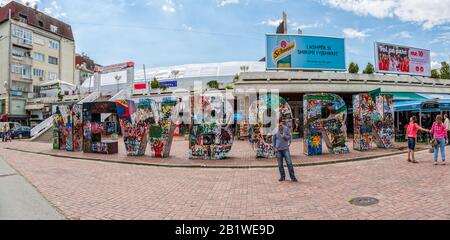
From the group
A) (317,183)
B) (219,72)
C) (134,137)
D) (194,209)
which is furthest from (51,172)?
(219,72)

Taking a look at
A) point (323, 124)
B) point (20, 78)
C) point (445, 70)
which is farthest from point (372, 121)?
point (20, 78)

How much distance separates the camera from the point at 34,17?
46.2 metres

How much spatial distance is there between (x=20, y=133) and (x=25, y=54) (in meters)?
21.8

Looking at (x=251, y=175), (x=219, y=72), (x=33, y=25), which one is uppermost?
(x=33, y=25)

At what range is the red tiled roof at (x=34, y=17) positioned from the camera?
4247cm

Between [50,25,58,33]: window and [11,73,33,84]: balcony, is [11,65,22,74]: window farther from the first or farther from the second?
[50,25,58,33]: window

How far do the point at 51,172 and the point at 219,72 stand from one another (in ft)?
114

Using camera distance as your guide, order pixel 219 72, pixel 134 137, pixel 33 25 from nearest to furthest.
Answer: pixel 134 137
pixel 219 72
pixel 33 25

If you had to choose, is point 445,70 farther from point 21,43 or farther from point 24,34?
point 24,34

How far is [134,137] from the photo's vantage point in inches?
511

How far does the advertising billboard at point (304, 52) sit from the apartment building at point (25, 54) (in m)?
41.4

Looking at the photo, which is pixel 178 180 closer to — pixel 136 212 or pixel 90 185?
pixel 90 185

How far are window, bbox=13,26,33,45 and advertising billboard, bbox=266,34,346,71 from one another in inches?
1670

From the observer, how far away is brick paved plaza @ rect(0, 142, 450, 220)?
4.79 meters
